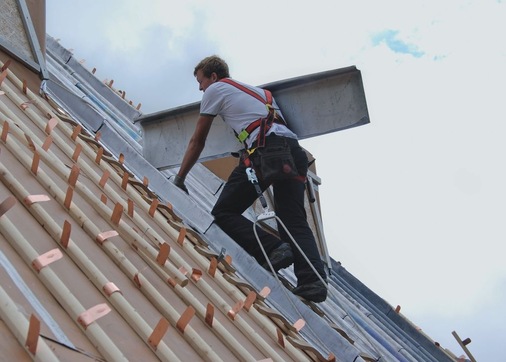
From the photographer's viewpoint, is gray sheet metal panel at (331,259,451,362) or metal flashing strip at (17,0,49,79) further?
gray sheet metal panel at (331,259,451,362)

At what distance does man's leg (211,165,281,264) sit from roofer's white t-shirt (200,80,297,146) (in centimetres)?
28

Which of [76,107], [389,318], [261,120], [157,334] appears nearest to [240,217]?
[261,120]

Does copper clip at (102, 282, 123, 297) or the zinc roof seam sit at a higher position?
copper clip at (102, 282, 123, 297)

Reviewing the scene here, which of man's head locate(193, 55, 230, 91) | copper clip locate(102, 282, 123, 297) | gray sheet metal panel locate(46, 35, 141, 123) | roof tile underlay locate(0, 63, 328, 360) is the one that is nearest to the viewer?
copper clip locate(102, 282, 123, 297)

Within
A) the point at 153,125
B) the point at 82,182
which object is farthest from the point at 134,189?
the point at 153,125

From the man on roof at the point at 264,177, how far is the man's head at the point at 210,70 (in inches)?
4.0

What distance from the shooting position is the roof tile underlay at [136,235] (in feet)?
10.6

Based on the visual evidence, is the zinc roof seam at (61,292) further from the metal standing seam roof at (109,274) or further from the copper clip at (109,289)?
the copper clip at (109,289)

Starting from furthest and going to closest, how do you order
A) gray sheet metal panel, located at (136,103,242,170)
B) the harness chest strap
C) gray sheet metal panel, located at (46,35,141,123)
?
gray sheet metal panel, located at (46,35,141,123) → gray sheet metal panel, located at (136,103,242,170) → the harness chest strap

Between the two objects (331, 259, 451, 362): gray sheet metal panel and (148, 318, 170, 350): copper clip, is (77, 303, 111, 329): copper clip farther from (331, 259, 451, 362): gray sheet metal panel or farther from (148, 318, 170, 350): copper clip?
(331, 259, 451, 362): gray sheet metal panel

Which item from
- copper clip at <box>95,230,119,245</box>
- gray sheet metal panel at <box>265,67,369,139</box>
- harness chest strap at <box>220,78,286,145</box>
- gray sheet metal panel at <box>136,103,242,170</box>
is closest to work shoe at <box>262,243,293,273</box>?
harness chest strap at <box>220,78,286,145</box>

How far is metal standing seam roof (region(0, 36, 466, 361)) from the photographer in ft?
8.07

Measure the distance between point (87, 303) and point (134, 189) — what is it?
196 cm

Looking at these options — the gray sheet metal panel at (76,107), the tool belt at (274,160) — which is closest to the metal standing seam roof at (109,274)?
the tool belt at (274,160)
